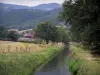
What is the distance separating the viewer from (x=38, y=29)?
14888cm

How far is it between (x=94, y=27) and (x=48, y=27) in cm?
12283

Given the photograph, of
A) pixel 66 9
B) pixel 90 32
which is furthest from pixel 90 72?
pixel 66 9

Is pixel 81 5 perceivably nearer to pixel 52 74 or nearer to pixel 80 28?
pixel 80 28

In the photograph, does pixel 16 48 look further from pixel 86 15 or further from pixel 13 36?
pixel 13 36

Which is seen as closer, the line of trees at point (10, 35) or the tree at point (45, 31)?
the tree at point (45, 31)

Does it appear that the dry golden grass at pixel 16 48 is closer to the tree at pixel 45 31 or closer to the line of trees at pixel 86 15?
the line of trees at pixel 86 15

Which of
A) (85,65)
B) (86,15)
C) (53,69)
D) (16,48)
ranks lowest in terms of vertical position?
(53,69)

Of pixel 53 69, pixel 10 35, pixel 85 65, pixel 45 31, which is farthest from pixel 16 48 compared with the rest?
pixel 10 35

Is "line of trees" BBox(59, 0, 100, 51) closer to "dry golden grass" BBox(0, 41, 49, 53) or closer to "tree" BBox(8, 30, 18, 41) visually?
"dry golden grass" BBox(0, 41, 49, 53)

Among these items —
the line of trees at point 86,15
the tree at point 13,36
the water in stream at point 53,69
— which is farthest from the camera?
the tree at point 13,36

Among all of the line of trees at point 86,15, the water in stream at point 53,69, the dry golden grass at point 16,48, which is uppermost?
the line of trees at point 86,15

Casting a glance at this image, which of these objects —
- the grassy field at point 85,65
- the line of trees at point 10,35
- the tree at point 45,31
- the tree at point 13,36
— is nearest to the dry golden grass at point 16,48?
the grassy field at point 85,65

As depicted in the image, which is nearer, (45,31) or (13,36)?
(45,31)

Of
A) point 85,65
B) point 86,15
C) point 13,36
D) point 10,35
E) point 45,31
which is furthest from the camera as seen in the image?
point 13,36
